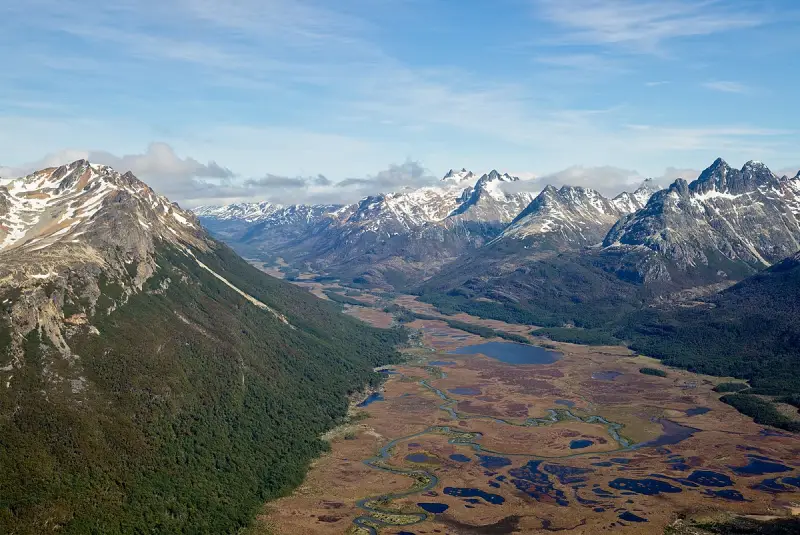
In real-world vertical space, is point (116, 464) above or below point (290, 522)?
above

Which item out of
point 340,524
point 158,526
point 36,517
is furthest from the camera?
point 340,524

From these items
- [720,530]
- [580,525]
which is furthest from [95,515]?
[720,530]

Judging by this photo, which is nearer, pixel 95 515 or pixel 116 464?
pixel 95 515

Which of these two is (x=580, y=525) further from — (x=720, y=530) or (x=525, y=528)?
(x=720, y=530)

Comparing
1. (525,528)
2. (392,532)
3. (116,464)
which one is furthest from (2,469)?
(525,528)

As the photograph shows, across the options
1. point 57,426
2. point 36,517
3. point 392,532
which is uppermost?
point 57,426

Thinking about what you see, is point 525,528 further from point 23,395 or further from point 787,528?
point 23,395

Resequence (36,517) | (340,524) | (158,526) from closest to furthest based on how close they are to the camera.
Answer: (36,517) < (158,526) < (340,524)

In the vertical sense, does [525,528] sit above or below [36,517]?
below

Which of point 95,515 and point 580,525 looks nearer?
point 95,515
